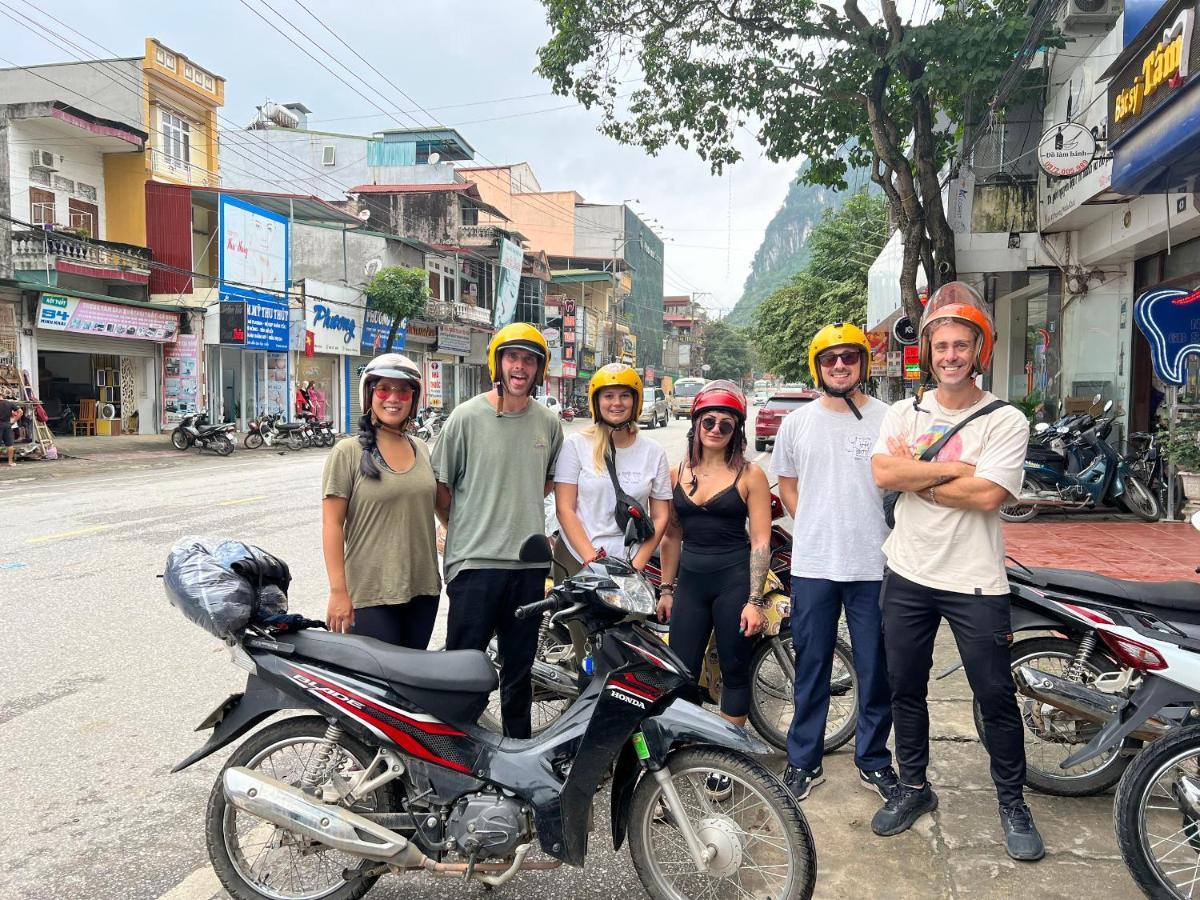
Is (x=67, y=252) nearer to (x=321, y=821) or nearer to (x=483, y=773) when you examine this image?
(x=321, y=821)

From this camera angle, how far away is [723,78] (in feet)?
37.7

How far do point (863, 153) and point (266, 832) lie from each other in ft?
39.8

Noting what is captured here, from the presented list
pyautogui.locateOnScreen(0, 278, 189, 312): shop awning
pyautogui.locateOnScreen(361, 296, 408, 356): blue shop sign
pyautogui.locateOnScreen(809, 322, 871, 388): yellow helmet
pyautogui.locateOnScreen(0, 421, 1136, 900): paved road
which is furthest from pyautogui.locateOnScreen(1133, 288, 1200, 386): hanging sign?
pyautogui.locateOnScreen(361, 296, 408, 356): blue shop sign

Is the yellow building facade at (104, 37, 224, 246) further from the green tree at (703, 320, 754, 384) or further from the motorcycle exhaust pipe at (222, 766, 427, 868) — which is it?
the green tree at (703, 320, 754, 384)

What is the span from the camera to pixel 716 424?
11.1 ft

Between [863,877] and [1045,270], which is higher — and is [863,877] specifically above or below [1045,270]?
below

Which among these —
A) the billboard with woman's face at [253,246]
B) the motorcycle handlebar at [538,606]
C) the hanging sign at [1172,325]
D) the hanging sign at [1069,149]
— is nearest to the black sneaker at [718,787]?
the motorcycle handlebar at [538,606]

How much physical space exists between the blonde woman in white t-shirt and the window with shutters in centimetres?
2197

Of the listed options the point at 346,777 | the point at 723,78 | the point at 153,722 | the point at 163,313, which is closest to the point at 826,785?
the point at 346,777

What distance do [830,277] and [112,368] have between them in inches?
939

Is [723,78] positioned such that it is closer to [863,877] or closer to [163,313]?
[863,877]

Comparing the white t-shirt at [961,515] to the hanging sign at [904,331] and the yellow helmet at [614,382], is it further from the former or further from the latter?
the hanging sign at [904,331]

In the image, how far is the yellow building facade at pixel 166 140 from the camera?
23.0 m

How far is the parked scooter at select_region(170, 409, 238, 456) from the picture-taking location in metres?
19.6
